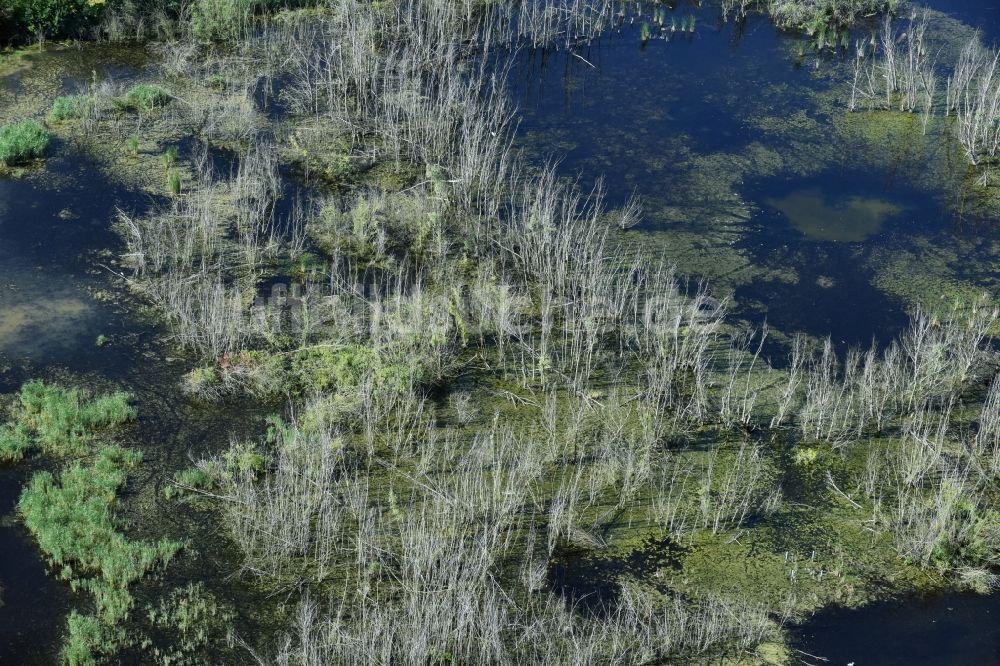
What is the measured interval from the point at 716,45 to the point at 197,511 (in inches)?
568

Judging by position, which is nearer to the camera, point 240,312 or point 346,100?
point 240,312

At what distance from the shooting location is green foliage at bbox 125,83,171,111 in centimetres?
1728

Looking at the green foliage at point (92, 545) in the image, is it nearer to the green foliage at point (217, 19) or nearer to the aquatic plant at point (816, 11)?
the green foliage at point (217, 19)

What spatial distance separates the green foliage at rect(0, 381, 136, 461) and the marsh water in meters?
0.30

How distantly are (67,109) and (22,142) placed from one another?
4.50ft

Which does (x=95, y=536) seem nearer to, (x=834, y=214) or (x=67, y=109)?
(x=67, y=109)

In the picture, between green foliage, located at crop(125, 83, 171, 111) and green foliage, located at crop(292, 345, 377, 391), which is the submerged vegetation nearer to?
green foliage, located at crop(292, 345, 377, 391)

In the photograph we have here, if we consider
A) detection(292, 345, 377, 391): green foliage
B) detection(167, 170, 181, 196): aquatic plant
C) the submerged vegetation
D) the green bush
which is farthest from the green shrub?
detection(292, 345, 377, 391): green foliage

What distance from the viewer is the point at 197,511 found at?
1059 centimetres

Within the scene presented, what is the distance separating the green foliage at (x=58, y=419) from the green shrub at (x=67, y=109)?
6.62m

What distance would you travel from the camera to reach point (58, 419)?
11414 mm

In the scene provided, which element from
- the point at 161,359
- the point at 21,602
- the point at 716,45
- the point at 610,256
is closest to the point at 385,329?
the point at 161,359

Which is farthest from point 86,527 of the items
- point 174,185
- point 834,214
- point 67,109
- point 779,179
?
point 779,179

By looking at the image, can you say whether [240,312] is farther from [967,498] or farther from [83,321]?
[967,498]
